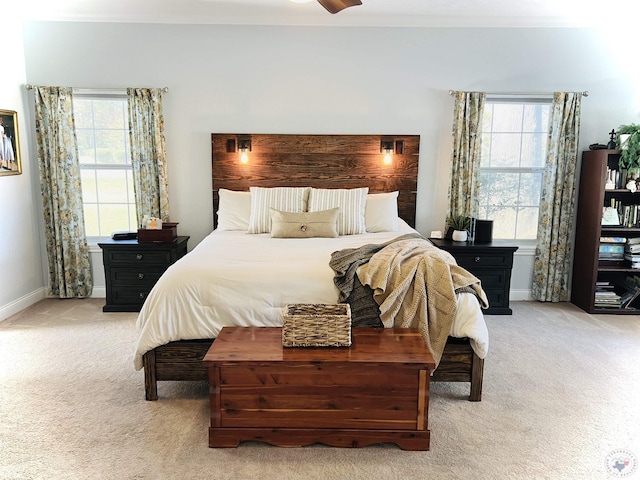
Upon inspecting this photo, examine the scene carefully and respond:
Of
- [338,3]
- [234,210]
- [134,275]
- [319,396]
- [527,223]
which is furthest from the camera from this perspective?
[527,223]

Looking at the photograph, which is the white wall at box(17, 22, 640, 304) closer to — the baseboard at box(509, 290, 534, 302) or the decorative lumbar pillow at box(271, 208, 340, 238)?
the decorative lumbar pillow at box(271, 208, 340, 238)

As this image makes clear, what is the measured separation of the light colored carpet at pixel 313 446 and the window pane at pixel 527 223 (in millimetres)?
1417

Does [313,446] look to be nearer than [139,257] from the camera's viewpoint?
Yes

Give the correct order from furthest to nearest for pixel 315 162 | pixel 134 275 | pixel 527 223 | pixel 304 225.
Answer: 1. pixel 527 223
2. pixel 315 162
3. pixel 134 275
4. pixel 304 225

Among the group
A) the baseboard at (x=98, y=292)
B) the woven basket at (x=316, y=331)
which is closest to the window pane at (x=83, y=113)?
the baseboard at (x=98, y=292)

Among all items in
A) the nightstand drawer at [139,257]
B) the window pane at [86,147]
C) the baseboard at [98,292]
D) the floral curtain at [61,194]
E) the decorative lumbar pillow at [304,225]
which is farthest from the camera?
the baseboard at [98,292]

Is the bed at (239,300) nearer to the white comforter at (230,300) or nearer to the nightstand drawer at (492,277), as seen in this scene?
the white comforter at (230,300)

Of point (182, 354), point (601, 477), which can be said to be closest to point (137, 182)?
point (182, 354)

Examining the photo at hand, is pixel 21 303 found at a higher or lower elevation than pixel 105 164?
lower

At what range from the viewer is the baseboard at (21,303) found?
431 cm

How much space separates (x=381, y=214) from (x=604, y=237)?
2187mm

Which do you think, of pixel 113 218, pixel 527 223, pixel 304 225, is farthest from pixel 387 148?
pixel 113 218

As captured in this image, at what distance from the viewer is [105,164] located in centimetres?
492

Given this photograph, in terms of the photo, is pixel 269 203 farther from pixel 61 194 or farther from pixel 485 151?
pixel 485 151
